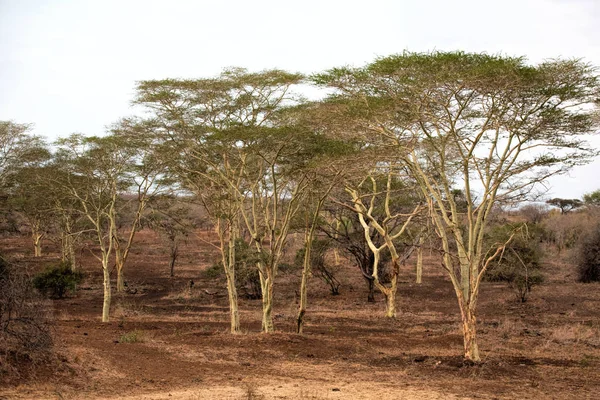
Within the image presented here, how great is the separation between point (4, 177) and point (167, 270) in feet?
45.4

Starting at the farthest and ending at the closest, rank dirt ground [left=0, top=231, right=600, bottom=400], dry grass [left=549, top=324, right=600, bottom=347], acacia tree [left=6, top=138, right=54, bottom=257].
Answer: acacia tree [left=6, top=138, right=54, bottom=257]
dry grass [left=549, top=324, right=600, bottom=347]
dirt ground [left=0, top=231, right=600, bottom=400]

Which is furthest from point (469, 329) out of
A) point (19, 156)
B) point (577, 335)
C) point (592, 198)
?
point (592, 198)

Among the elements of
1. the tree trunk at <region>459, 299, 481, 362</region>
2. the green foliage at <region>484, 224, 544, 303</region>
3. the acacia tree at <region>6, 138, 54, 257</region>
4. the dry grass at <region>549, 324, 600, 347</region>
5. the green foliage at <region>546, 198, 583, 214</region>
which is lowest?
the dry grass at <region>549, 324, 600, 347</region>

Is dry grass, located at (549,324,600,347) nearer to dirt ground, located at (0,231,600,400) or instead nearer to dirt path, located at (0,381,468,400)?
dirt ground, located at (0,231,600,400)

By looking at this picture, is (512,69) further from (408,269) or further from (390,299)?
(408,269)

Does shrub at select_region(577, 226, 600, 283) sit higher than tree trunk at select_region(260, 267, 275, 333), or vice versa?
shrub at select_region(577, 226, 600, 283)

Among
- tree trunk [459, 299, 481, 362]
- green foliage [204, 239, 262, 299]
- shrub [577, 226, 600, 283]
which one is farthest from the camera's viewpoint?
shrub [577, 226, 600, 283]

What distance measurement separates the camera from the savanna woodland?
10.0 meters

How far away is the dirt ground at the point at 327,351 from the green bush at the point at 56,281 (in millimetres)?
789

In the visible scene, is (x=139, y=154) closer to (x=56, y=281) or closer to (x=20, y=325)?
(x=56, y=281)

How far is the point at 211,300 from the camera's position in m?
27.5

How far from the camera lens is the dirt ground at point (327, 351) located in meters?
9.45

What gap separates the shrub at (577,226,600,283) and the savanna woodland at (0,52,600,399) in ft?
7.47

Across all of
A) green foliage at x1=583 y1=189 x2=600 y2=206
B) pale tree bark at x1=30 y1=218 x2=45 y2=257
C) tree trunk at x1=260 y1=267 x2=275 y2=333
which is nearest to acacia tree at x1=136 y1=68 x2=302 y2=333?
tree trunk at x1=260 y1=267 x2=275 y2=333
